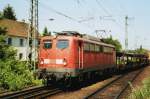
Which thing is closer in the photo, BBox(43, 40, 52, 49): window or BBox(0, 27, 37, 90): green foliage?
BBox(0, 27, 37, 90): green foliage

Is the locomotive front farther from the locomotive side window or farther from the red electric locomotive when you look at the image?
the locomotive side window

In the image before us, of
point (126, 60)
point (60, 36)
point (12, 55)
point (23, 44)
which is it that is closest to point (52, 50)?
point (60, 36)

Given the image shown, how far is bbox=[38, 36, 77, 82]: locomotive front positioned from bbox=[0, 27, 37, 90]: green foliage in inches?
59.8

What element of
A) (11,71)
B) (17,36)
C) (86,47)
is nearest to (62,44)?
(86,47)

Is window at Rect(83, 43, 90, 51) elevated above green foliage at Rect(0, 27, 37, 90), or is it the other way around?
window at Rect(83, 43, 90, 51)

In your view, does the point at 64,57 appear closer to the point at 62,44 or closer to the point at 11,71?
the point at 62,44

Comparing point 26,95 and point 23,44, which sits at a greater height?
point 23,44

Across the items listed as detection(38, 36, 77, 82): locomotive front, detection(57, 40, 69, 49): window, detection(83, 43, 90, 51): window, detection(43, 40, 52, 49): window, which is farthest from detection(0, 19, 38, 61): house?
detection(57, 40, 69, 49): window

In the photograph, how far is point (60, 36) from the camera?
20234mm

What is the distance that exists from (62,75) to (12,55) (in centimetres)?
540

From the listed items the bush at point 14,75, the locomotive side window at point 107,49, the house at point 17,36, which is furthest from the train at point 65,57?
the house at point 17,36

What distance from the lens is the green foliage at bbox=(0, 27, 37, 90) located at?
1912 cm

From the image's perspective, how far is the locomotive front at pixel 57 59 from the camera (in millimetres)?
19297

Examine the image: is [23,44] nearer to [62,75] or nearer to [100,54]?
[100,54]
